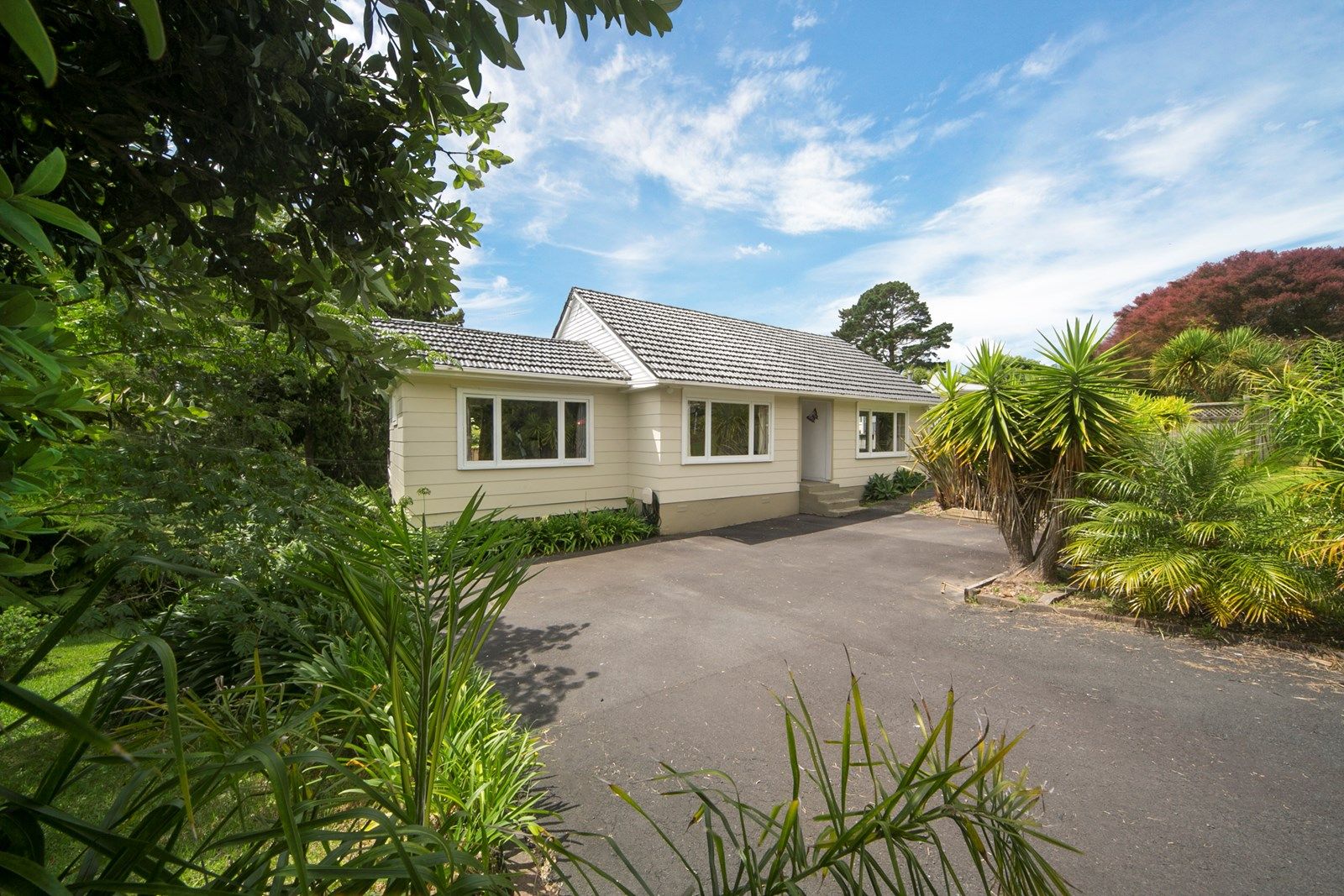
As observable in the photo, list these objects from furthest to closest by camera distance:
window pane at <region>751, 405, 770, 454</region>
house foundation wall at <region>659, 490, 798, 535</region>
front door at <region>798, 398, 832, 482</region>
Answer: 1. front door at <region>798, 398, 832, 482</region>
2. window pane at <region>751, 405, 770, 454</region>
3. house foundation wall at <region>659, 490, 798, 535</region>

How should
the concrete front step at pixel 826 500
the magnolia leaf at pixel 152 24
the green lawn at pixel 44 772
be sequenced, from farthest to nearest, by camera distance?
the concrete front step at pixel 826 500, the green lawn at pixel 44 772, the magnolia leaf at pixel 152 24

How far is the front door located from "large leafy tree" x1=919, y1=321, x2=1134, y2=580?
7.38 meters

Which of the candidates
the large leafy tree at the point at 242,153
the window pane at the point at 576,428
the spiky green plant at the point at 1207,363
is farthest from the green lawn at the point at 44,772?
the spiky green plant at the point at 1207,363

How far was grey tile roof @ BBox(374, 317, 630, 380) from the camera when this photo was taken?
10266mm

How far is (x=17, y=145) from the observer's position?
1479 millimetres

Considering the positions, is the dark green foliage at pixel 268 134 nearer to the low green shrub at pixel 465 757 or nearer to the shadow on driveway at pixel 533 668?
the low green shrub at pixel 465 757

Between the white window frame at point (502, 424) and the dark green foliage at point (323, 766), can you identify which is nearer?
the dark green foliage at point (323, 766)

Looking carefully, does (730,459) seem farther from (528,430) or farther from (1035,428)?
(1035,428)

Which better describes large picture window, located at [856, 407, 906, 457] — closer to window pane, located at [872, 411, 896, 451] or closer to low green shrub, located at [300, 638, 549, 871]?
window pane, located at [872, 411, 896, 451]

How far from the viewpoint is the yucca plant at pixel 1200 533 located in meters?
4.82

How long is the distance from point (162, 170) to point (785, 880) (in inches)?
109

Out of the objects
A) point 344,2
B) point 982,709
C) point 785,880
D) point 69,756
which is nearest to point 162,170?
point 344,2

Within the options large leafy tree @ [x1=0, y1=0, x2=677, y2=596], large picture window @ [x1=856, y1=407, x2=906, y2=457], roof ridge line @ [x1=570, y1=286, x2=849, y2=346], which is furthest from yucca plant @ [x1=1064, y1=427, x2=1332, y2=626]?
roof ridge line @ [x1=570, y1=286, x2=849, y2=346]

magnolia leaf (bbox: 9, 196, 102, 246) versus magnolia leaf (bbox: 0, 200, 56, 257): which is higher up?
magnolia leaf (bbox: 9, 196, 102, 246)
